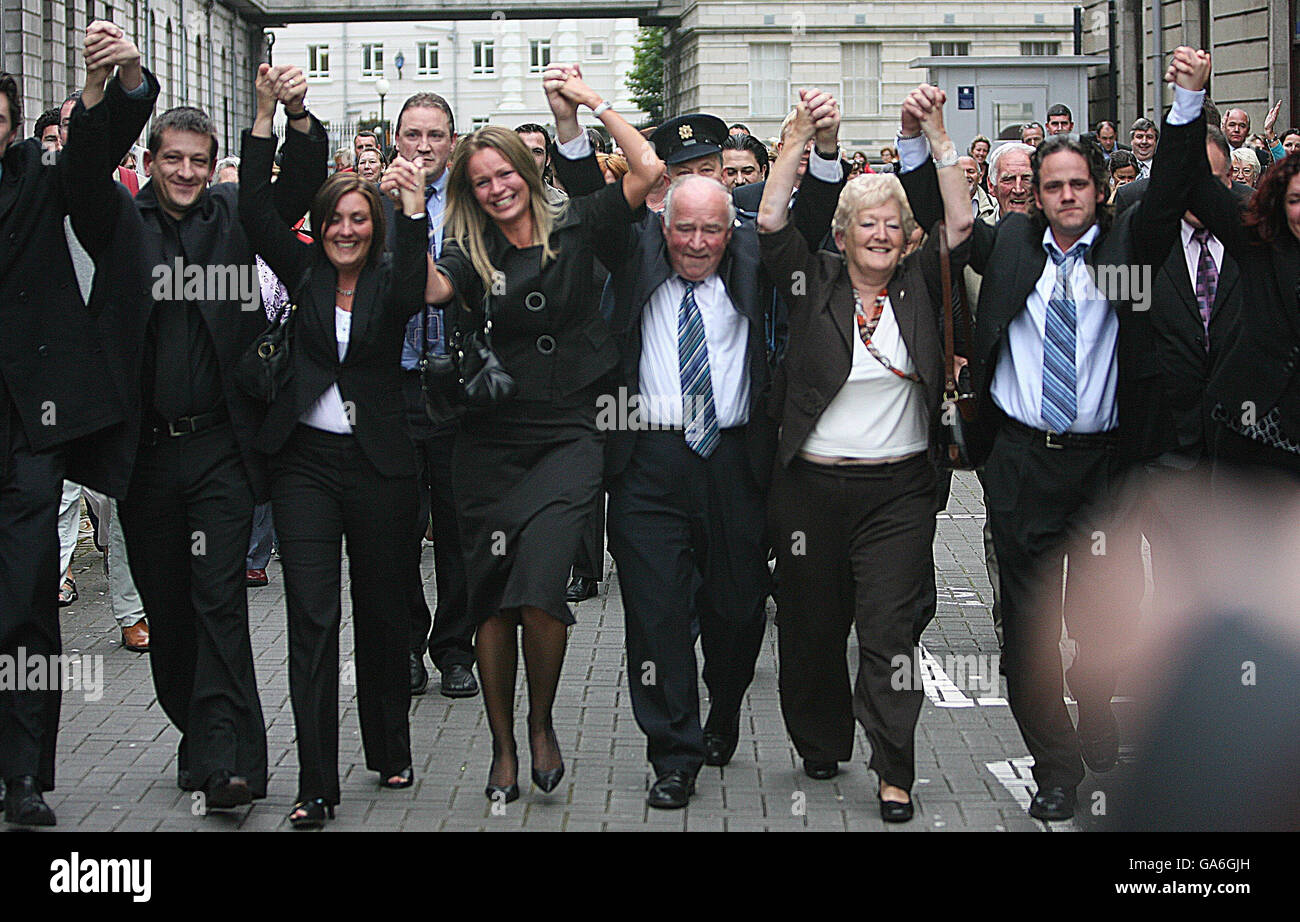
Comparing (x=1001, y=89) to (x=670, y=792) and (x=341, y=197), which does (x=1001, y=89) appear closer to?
(x=341, y=197)

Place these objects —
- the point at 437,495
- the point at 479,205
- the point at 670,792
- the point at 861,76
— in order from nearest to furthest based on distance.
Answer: the point at 670,792, the point at 479,205, the point at 437,495, the point at 861,76

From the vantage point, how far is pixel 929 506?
5.99 meters

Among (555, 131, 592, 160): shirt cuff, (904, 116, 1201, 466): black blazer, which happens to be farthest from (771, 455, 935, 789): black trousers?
(555, 131, 592, 160): shirt cuff

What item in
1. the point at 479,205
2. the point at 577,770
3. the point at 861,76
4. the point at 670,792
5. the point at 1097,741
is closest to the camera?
the point at 670,792

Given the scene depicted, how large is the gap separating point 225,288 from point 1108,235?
2.80 meters

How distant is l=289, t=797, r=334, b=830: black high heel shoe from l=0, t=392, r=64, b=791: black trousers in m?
0.78

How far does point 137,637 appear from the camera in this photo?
8.31 m

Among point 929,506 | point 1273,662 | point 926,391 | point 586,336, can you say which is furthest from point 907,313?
point 1273,662

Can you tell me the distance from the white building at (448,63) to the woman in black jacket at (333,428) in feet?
252

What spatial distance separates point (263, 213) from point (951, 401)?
2279 millimetres

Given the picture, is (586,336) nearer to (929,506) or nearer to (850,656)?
(929,506)

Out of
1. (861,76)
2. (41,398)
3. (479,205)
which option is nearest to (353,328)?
(479,205)

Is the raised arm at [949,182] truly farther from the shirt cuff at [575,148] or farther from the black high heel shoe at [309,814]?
the black high heel shoe at [309,814]
